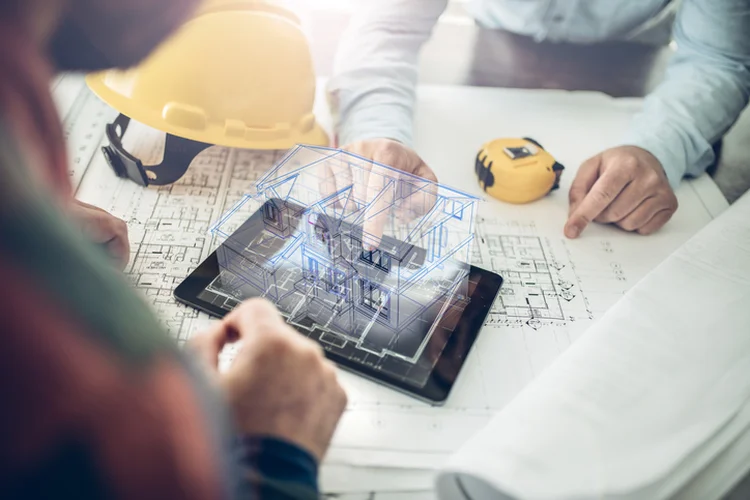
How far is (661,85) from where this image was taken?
1.02 m

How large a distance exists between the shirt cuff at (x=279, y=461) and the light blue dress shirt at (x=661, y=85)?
1.80 feet

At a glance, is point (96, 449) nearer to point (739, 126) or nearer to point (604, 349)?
point (604, 349)

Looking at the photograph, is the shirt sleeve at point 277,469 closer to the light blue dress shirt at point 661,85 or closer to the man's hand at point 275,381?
the man's hand at point 275,381

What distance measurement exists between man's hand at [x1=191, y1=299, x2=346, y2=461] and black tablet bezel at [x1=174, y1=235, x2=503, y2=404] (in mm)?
103

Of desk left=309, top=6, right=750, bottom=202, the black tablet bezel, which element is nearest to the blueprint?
the black tablet bezel

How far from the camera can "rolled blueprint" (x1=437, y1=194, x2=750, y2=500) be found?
47cm

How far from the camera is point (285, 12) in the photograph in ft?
2.77

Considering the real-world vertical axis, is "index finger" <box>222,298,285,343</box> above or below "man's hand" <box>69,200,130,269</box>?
above

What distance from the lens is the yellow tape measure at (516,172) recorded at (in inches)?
33.0

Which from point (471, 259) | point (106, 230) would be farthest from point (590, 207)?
point (106, 230)

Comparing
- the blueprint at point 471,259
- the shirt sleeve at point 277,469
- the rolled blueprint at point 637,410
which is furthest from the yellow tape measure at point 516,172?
the shirt sleeve at point 277,469

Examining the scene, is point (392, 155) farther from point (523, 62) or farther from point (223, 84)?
point (523, 62)

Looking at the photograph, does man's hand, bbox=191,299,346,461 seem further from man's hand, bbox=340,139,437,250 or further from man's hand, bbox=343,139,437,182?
man's hand, bbox=343,139,437,182

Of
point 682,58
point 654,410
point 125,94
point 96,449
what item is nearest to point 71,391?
point 96,449
